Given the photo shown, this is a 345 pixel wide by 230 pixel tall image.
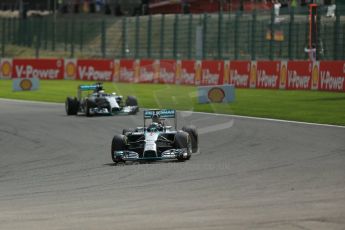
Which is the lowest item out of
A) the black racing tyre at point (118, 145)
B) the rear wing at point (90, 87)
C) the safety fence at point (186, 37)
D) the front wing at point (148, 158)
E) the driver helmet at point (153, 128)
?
the front wing at point (148, 158)

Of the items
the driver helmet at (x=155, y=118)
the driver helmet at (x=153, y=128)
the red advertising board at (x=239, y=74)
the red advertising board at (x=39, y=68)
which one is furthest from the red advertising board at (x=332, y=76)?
the red advertising board at (x=39, y=68)

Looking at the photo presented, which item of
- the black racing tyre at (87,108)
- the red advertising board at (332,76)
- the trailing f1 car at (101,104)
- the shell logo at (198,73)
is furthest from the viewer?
the shell logo at (198,73)

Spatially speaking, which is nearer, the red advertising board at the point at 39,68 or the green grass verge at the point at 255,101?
the green grass verge at the point at 255,101

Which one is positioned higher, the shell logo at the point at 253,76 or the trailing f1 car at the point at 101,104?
the shell logo at the point at 253,76

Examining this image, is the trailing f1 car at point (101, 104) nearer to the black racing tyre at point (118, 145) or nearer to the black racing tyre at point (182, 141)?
the black racing tyre at point (118, 145)

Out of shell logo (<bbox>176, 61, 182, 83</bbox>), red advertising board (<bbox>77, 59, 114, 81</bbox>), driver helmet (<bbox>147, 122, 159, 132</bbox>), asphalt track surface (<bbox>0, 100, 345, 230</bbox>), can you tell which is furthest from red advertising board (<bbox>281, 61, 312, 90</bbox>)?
driver helmet (<bbox>147, 122, 159, 132</bbox>)

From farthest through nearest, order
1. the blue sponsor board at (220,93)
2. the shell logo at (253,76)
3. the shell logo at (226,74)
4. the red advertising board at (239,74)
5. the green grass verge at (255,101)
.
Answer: the shell logo at (226,74) < the red advertising board at (239,74) < the shell logo at (253,76) < the blue sponsor board at (220,93) < the green grass verge at (255,101)

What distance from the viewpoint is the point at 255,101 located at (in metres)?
31.6

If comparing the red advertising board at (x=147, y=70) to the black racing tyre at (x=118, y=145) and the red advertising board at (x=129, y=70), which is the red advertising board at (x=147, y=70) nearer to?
the red advertising board at (x=129, y=70)

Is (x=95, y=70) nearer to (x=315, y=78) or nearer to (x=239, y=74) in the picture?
(x=239, y=74)

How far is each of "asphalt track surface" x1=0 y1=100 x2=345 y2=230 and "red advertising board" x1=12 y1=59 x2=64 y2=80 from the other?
31.7 meters

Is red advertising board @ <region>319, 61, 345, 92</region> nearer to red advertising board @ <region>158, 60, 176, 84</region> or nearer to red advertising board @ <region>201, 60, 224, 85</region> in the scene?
red advertising board @ <region>201, 60, 224, 85</region>

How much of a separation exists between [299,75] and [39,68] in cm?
2161

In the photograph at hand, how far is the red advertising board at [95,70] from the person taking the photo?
49.6 metres
